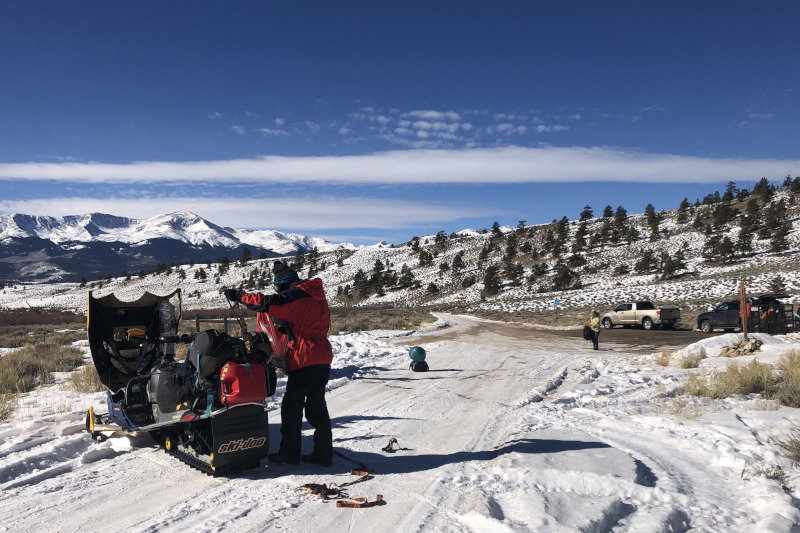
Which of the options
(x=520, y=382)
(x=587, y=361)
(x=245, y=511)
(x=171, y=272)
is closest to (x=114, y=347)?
(x=245, y=511)

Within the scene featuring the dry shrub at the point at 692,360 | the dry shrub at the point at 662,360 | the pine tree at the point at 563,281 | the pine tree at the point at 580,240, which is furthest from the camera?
the pine tree at the point at 580,240

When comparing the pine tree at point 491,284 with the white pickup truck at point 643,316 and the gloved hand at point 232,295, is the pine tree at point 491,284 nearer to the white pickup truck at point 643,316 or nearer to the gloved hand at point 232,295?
the white pickup truck at point 643,316

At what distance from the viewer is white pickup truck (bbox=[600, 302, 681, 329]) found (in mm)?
28953

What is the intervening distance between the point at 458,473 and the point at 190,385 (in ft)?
8.98

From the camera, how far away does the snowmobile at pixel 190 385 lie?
182 inches

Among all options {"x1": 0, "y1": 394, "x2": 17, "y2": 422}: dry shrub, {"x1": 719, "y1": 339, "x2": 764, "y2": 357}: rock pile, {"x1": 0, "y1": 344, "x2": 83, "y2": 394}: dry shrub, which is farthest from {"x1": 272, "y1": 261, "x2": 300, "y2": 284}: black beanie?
{"x1": 719, "y1": 339, "x2": 764, "y2": 357}: rock pile

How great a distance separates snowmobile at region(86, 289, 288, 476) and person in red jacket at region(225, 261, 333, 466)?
8.0 inches

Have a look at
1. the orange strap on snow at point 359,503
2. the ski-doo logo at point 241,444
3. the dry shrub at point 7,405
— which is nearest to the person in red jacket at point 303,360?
the ski-doo logo at point 241,444

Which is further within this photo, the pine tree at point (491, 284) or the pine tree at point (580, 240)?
the pine tree at point (580, 240)

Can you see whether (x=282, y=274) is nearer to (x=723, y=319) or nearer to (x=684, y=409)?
(x=684, y=409)

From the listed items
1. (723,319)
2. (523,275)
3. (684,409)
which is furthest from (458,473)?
(523,275)

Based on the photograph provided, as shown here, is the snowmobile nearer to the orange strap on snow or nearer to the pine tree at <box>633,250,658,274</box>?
the orange strap on snow

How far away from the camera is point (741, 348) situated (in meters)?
14.5

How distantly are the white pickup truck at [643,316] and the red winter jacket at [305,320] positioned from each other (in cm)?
2854
